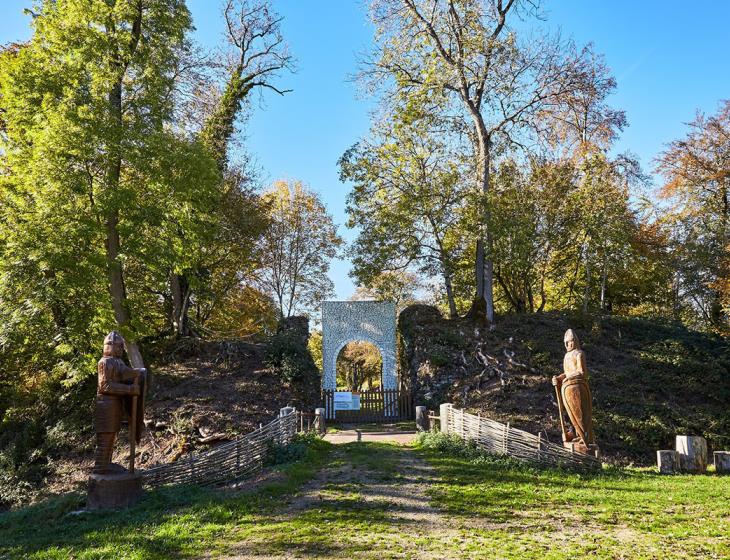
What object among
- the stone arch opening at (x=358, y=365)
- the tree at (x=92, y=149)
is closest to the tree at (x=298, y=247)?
the stone arch opening at (x=358, y=365)

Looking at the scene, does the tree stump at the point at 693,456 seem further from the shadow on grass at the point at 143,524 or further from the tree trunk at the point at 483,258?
the tree trunk at the point at 483,258

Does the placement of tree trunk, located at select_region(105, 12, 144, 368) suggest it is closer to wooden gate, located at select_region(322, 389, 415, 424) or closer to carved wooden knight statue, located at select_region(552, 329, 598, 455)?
wooden gate, located at select_region(322, 389, 415, 424)

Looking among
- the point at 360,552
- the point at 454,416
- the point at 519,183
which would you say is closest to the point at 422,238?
the point at 519,183

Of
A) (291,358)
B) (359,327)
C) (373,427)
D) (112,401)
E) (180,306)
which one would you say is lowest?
(373,427)

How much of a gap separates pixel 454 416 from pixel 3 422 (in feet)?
44.2

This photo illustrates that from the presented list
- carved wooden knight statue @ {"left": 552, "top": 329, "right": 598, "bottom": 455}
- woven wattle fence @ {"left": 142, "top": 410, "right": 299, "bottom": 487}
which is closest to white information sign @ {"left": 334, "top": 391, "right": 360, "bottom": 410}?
woven wattle fence @ {"left": 142, "top": 410, "right": 299, "bottom": 487}

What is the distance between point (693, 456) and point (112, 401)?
10.8 m

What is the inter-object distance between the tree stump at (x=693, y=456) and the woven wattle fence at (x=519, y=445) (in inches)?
74.9

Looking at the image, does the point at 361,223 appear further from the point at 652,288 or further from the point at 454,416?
the point at 652,288

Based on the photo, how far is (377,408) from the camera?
64.3 ft

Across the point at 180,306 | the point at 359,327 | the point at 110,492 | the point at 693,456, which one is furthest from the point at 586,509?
the point at 180,306

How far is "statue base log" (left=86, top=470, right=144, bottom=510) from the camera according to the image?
26.7ft

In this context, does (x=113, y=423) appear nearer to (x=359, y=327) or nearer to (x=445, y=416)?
(x=445, y=416)

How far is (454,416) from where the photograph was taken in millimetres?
13266
